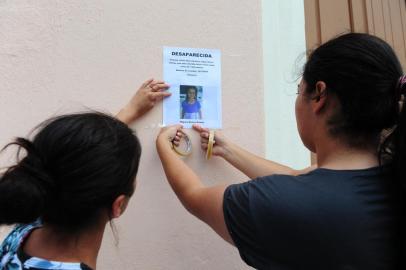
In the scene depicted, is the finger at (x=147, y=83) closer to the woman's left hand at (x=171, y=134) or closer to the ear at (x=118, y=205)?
the woman's left hand at (x=171, y=134)

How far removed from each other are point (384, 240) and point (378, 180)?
131 mm

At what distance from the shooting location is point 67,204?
750 millimetres

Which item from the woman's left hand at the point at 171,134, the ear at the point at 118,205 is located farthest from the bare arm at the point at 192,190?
the ear at the point at 118,205

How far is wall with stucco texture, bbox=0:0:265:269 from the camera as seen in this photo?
129 cm

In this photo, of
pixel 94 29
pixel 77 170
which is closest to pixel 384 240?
pixel 77 170

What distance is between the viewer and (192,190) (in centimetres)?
108

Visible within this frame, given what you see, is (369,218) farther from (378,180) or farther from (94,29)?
(94,29)

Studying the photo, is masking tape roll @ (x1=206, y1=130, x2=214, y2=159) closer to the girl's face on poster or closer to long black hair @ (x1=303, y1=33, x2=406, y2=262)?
the girl's face on poster

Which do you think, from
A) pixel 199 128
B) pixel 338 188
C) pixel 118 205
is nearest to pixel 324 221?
pixel 338 188

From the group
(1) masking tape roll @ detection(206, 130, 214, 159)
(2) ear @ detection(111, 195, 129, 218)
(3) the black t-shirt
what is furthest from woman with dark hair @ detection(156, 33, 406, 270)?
(1) masking tape roll @ detection(206, 130, 214, 159)

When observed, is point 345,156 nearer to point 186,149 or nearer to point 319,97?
point 319,97

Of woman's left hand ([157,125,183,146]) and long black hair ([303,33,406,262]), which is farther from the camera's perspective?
woman's left hand ([157,125,183,146])

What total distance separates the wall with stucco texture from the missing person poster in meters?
0.03

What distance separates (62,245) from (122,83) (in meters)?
0.69
